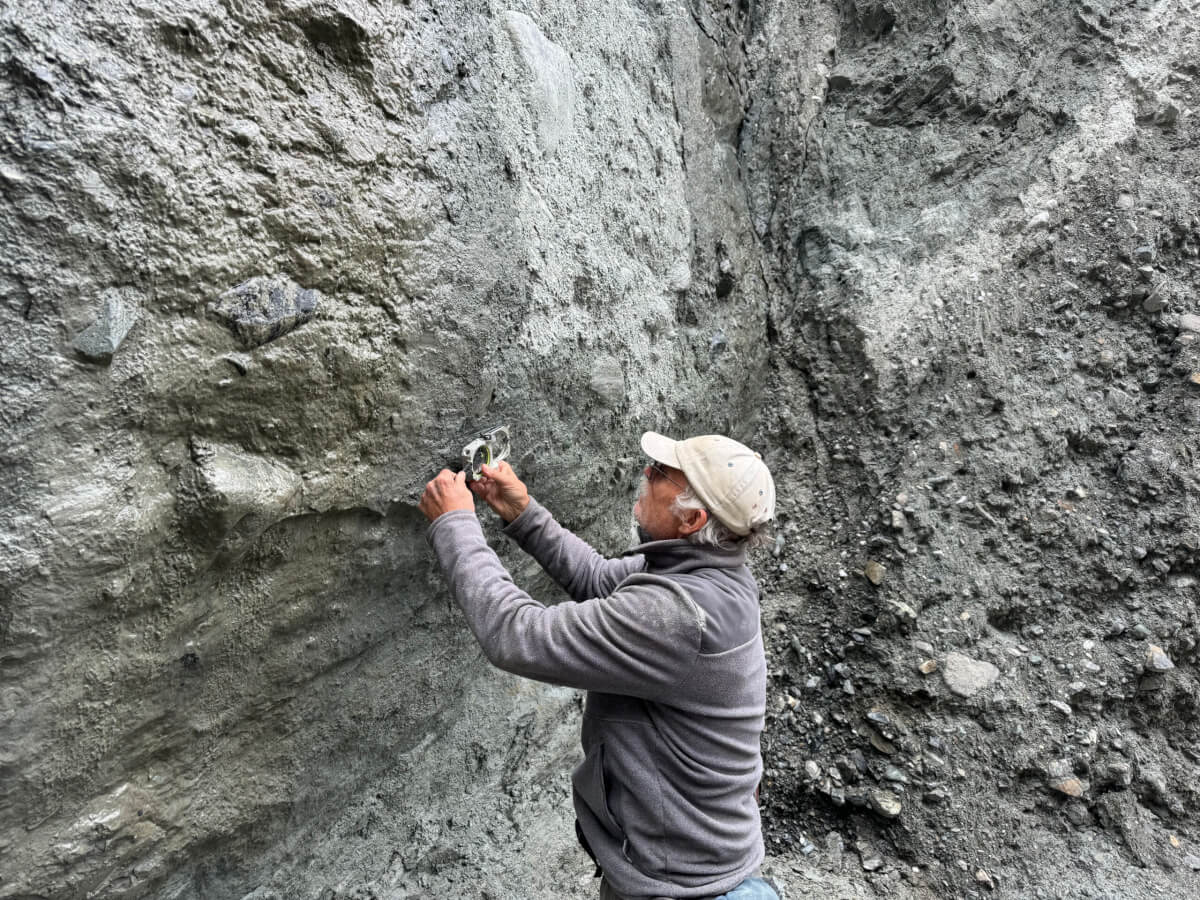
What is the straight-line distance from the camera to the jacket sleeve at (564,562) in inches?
76.9

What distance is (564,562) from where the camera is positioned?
77.1 inches

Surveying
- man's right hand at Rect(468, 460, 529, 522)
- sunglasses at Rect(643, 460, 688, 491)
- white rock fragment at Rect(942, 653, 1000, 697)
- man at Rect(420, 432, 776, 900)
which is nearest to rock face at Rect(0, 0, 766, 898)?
man's right hand at Rect(468, 460, 529, 522)

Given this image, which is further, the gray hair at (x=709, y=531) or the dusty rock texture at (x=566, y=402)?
the gray hair at (x=709, y=531)

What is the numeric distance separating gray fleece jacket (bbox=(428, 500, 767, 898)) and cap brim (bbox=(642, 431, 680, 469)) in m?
0.17

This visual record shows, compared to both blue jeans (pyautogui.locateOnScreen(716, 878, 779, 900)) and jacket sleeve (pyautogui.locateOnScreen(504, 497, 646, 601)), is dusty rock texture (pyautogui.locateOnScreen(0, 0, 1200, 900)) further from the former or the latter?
blue jeans (pyautogui.locateOnScreen(716, 878, 779, 900))

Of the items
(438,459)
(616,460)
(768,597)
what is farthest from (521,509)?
(768,597)

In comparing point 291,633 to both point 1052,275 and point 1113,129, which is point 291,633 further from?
point 1113,129

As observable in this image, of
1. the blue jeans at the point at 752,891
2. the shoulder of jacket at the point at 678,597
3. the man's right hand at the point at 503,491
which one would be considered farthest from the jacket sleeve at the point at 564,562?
the blue jeans at the point at 752,891

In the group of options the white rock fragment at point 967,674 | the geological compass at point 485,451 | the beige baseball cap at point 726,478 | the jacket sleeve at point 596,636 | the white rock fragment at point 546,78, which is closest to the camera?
the jacket sleeve at point 596,636

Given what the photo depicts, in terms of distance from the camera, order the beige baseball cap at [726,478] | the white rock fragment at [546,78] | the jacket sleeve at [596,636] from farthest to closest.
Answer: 1. the white rock fragment at [546,78]
2. the beige baseball cap at [726,478]
3. the jacket sleeve at [596,636]

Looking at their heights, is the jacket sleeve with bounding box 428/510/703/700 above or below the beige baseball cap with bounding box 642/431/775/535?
below

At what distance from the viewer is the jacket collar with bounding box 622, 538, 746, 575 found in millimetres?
1635

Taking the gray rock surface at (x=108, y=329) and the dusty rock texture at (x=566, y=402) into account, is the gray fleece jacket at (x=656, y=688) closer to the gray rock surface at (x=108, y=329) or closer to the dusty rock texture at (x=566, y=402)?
the dusty rock texture at (x=566, y=402)

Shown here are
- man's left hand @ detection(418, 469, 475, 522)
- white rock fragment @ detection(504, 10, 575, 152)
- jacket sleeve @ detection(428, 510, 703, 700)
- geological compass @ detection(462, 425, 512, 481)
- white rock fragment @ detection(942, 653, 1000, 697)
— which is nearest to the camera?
jacket sleeve @ detection(428, 510, 703, 700)
